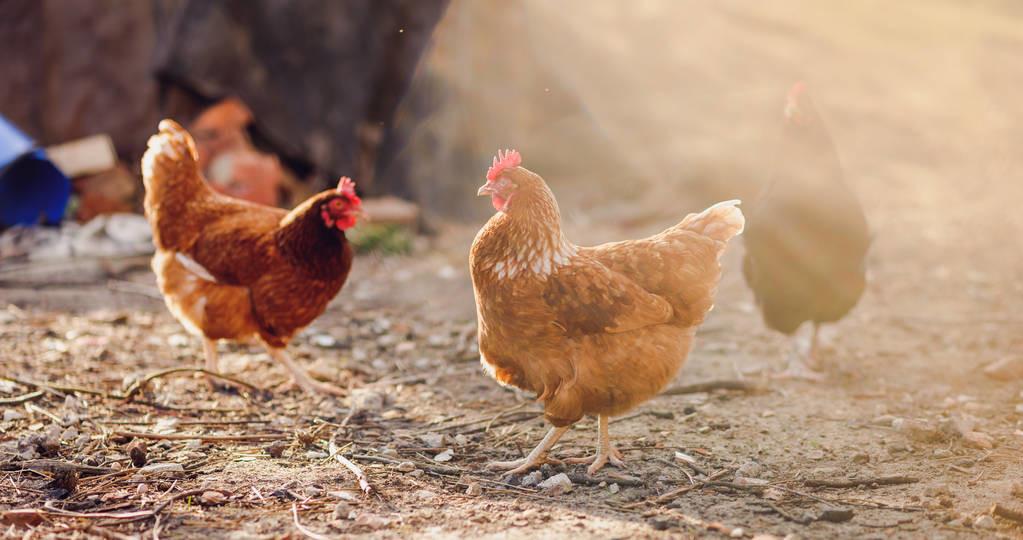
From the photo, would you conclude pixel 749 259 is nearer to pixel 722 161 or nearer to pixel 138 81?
pixel 722 161

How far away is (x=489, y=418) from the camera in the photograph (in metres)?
3.86

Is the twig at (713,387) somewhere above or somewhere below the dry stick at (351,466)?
above

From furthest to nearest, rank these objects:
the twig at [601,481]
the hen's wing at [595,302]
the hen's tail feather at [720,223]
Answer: the hen's tail feather at [720,223]
the twig at [601,481]
the hen's wing at [595,302]

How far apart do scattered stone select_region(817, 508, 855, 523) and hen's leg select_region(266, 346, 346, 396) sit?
2311mm

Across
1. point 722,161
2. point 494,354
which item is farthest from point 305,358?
point 722,161

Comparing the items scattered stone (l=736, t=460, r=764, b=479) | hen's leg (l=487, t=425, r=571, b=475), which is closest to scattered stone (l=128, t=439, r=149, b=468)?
hen's leg (l=487, t=425, r=571, b=475)

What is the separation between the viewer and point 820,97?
1162 centimetres

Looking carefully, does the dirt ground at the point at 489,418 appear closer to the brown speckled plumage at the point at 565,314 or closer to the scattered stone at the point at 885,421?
the scattered stone at the point at 885,421

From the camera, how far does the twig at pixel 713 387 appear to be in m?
4.13

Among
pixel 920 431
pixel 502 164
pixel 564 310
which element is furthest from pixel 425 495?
pixel 920 431

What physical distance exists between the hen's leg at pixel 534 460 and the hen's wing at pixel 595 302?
45cm

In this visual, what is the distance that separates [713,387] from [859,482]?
112 centimetres

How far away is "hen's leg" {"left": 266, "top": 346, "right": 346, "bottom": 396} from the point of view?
13.9ft

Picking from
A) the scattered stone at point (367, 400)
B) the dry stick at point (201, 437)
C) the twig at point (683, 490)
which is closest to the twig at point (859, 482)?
the twig at point (683, 490)
